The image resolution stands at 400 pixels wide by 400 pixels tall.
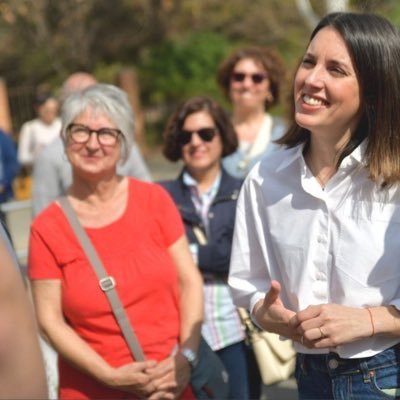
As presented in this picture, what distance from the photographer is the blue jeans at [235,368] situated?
3.69 m

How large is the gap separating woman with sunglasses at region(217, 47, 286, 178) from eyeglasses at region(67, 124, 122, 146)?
4.98ft

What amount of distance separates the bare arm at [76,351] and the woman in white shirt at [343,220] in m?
0.75

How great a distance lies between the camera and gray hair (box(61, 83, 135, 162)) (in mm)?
3266

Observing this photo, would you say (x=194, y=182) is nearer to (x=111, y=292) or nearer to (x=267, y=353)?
(x=267, y=353)

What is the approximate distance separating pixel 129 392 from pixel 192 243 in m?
0.88

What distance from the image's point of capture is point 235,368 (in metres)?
3.71

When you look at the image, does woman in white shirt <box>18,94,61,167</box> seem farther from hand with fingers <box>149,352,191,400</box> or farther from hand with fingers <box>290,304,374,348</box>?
hand with fingers <box>290,304,374,348</box>

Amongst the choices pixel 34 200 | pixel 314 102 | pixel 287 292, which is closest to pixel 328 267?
pixel 287 292

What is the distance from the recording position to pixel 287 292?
241 cm

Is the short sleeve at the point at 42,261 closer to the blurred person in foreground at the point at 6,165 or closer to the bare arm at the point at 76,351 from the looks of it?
the bare arm at the point at 76,351

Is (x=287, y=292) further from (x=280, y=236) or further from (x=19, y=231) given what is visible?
→ (x=19, y=231)

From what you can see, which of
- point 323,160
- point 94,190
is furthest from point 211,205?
point 323,160

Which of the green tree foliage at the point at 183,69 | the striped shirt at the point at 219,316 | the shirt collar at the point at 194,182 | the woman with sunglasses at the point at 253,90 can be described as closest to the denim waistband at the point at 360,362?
the striped shirt at the point at 219,316

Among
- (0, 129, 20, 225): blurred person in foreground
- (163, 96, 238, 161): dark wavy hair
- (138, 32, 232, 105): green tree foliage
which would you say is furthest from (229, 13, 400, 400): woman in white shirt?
(138, 32, 232, 105): green tree foliage
